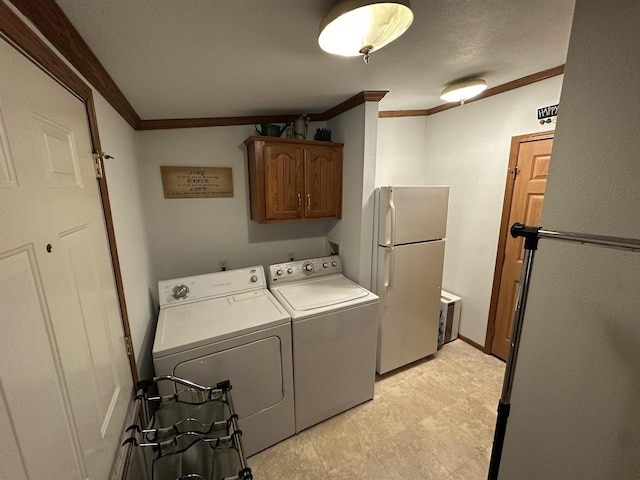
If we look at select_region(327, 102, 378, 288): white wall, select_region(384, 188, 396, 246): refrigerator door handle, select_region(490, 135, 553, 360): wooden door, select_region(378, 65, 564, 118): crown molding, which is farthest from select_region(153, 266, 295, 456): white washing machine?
select_region(378, 65, 564, 118): crown molding

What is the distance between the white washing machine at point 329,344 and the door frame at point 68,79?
0.92 meters

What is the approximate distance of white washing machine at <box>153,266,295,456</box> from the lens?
4.86 feet

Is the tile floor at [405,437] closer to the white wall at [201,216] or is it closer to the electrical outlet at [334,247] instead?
the electrical outlet at [334,247]

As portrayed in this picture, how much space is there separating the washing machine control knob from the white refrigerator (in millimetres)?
1497

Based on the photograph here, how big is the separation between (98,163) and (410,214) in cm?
200

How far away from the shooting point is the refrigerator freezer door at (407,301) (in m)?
2.24

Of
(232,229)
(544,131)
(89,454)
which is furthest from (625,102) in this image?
(232,229)

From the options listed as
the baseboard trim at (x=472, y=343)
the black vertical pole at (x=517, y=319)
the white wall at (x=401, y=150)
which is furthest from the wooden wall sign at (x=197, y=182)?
the baseboard trim at (x=472, y=343)

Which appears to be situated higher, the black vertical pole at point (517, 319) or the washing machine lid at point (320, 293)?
the black vertical pole at point (517, 319)

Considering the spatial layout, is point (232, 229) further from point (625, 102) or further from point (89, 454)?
point (625, 102)

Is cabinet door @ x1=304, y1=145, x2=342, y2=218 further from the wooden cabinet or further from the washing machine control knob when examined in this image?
the washing machine control knob

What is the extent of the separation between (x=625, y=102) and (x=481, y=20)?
0.69 meters

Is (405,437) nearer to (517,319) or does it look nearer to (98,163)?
(517,319)

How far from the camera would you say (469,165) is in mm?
2623
